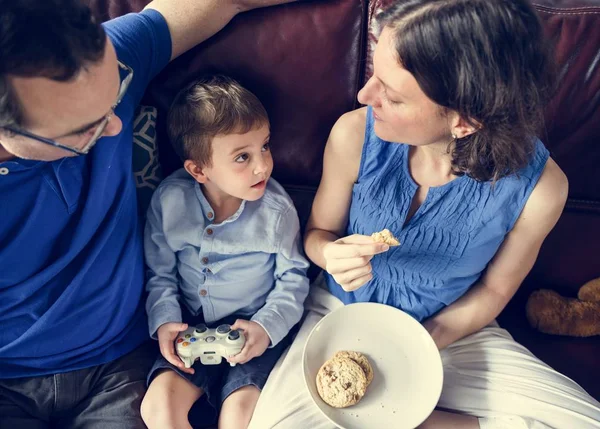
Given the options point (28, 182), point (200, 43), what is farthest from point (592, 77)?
point (28, 182)

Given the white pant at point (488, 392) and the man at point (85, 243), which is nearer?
the man at point (85, 243)

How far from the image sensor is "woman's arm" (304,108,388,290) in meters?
1.19

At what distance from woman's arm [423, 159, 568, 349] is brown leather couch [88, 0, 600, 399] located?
0.23m

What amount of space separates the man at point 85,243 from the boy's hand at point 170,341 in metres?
0.10

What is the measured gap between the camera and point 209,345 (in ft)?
4.33

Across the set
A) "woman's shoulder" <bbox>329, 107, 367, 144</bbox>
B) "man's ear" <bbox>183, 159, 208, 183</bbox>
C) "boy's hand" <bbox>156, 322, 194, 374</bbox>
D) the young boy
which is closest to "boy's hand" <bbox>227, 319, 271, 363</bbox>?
the young boy

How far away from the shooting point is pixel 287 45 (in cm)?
136

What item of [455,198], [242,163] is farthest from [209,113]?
[455,198]

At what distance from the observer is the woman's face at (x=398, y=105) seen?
104 centimetres

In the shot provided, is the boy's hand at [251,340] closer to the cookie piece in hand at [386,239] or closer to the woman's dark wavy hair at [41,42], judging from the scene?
the cookie piece in hand at [386,239]

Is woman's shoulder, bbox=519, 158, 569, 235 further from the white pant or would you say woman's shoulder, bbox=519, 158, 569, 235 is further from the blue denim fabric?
the blue denim fabric

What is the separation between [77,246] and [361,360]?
707 millimetres

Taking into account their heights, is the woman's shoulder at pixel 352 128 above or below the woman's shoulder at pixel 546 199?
above

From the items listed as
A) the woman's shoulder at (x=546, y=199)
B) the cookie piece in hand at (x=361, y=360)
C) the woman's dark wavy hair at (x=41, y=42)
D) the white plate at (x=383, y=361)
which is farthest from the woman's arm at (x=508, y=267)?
the woman's dark wavy hair at (x=41, y=42)
